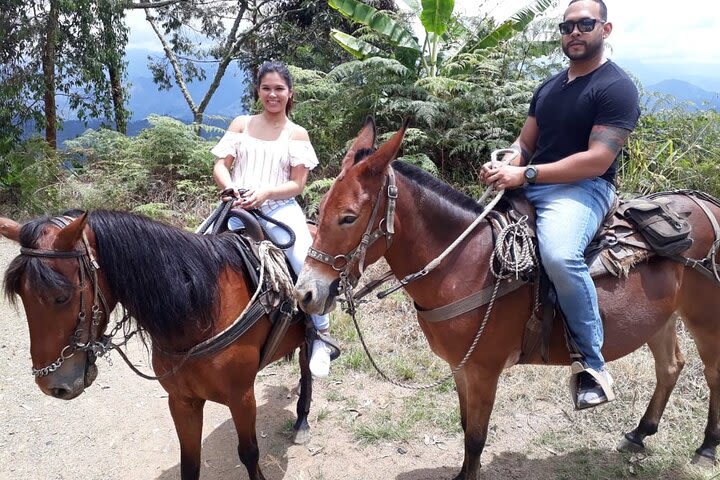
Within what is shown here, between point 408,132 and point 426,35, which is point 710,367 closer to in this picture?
point 408,132

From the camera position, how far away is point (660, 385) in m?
3.27

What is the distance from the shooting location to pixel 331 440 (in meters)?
3.53

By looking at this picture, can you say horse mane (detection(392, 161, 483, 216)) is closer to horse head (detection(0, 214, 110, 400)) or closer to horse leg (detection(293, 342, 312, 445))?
horse head (detection(0, 214, 110, 400))

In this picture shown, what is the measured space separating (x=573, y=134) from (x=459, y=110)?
524 centimetres

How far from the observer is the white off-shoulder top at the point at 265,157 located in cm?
304

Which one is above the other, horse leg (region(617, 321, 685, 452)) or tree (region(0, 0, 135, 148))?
tree (region(0, 0, 135, 148))

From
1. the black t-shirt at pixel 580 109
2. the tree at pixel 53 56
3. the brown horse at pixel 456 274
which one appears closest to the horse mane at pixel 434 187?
the brown horse at pixel 456 274

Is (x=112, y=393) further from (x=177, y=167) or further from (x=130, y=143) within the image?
(x=130, y=143)

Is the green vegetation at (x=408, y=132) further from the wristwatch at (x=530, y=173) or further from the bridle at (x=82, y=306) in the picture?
the bridle at (x=82, y=306)

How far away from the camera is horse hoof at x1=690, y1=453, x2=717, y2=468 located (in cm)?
303

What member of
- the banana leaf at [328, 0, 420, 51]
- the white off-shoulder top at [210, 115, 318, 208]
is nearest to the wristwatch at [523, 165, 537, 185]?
the white off-shoulder top at [210, 115, 318, 208]

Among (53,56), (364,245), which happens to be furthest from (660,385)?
(53,56)

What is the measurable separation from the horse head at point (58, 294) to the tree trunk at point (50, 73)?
397 inches

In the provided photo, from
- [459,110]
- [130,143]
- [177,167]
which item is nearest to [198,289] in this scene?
[459,110]
